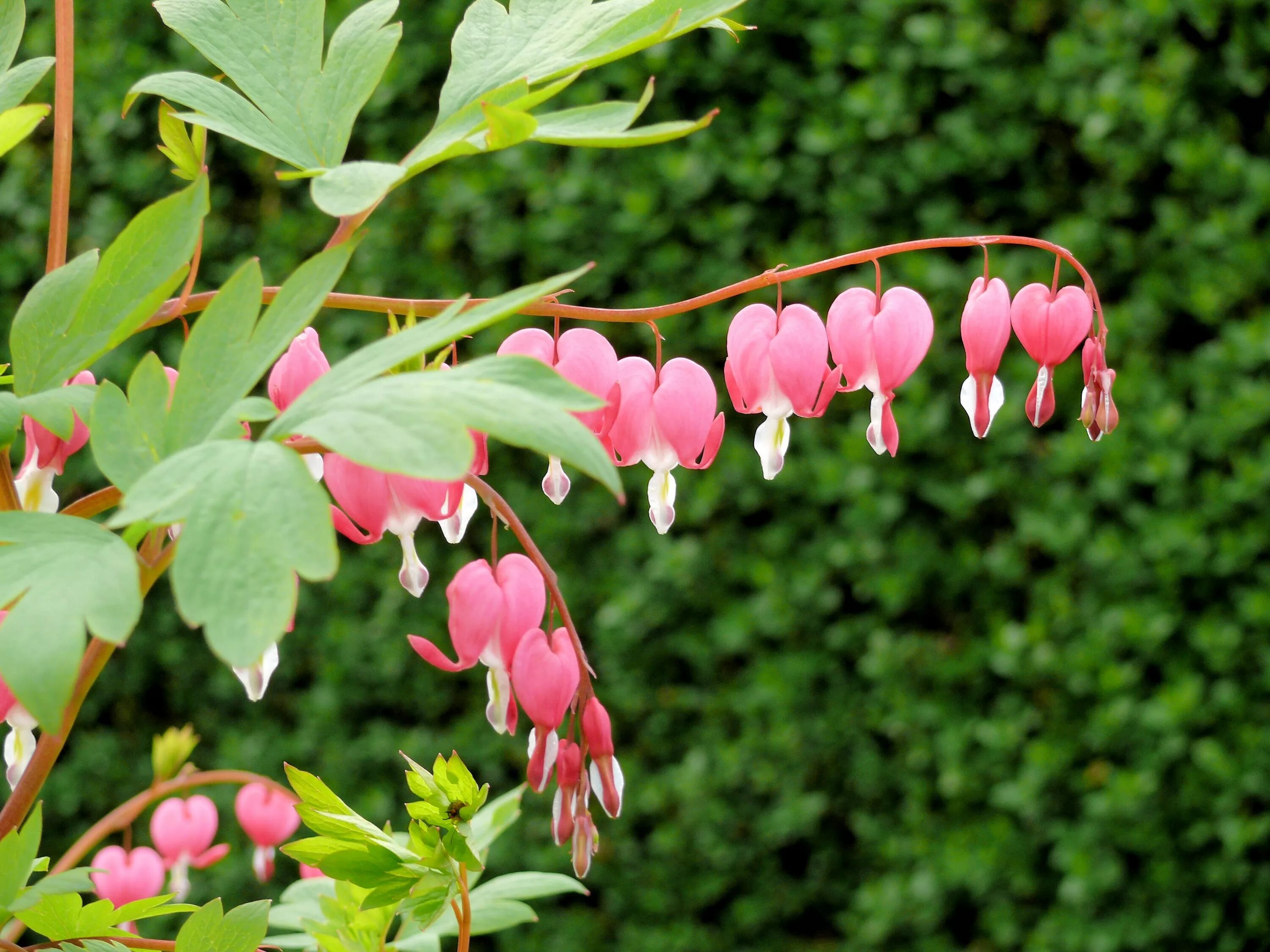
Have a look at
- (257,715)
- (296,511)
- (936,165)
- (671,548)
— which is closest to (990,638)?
(671,548)

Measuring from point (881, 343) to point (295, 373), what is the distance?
12.4 inches

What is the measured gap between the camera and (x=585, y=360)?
675 millimetres

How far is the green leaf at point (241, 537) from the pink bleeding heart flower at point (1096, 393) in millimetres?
485

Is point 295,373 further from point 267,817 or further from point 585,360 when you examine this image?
point 267,817

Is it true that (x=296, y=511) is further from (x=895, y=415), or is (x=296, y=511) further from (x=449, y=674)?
(x=449, y=674)

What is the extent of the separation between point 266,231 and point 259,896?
1.34 meters

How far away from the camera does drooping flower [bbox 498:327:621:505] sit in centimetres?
67

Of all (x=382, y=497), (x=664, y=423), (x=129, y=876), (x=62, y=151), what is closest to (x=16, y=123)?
(x=62, y=151)

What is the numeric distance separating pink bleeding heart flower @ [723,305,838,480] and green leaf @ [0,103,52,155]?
1.15 feet

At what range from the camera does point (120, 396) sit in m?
0.48

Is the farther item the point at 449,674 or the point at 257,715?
the point at 257,715

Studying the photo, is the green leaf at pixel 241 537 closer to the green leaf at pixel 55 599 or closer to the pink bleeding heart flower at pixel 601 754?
the green leaf at pixel 55 599

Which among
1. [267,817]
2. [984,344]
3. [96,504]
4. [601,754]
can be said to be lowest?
[267,817]

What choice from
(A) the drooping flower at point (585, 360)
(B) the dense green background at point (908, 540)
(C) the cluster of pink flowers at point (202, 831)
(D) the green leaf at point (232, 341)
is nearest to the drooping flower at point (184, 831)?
(C) the cluster of pink flowers at point (202, 831)
